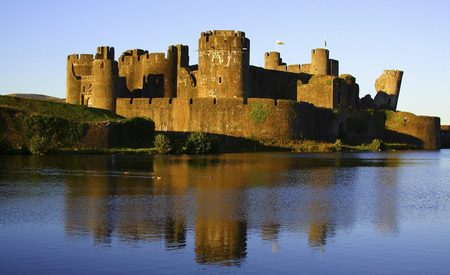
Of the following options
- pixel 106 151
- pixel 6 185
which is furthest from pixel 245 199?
pixel 106 151

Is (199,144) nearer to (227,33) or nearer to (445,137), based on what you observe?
(227,33)

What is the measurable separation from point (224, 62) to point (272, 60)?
19639mm

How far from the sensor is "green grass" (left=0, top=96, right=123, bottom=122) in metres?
42.2

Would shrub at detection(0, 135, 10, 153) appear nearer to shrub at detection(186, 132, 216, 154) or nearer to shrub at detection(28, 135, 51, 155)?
shrub at detection(28, 135, 51, 155)

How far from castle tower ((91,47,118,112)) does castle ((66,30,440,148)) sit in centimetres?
7

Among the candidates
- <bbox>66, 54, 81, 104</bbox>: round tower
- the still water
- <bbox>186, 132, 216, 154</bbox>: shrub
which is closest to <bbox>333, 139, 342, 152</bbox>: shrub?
<bbox>186, 132, 216, 154</bbox>: shrub

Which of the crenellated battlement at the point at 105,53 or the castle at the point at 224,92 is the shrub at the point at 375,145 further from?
the crenellated battlement at the point at 105,53

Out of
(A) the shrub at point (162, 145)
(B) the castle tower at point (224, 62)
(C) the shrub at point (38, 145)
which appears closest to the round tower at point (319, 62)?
(B) the castle tower at point (224, 62)

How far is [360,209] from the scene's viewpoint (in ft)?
62.0

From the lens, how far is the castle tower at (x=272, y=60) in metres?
69.8

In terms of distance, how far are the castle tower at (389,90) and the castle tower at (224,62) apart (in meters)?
16.8

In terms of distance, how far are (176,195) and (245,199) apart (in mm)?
1952

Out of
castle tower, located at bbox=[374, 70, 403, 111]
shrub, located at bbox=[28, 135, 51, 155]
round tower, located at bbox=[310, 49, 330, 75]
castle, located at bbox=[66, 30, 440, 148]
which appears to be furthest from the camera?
round tower, located at bbox=[310, 49, 330, 75]

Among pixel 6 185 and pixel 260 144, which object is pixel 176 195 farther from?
pixel 260 144
